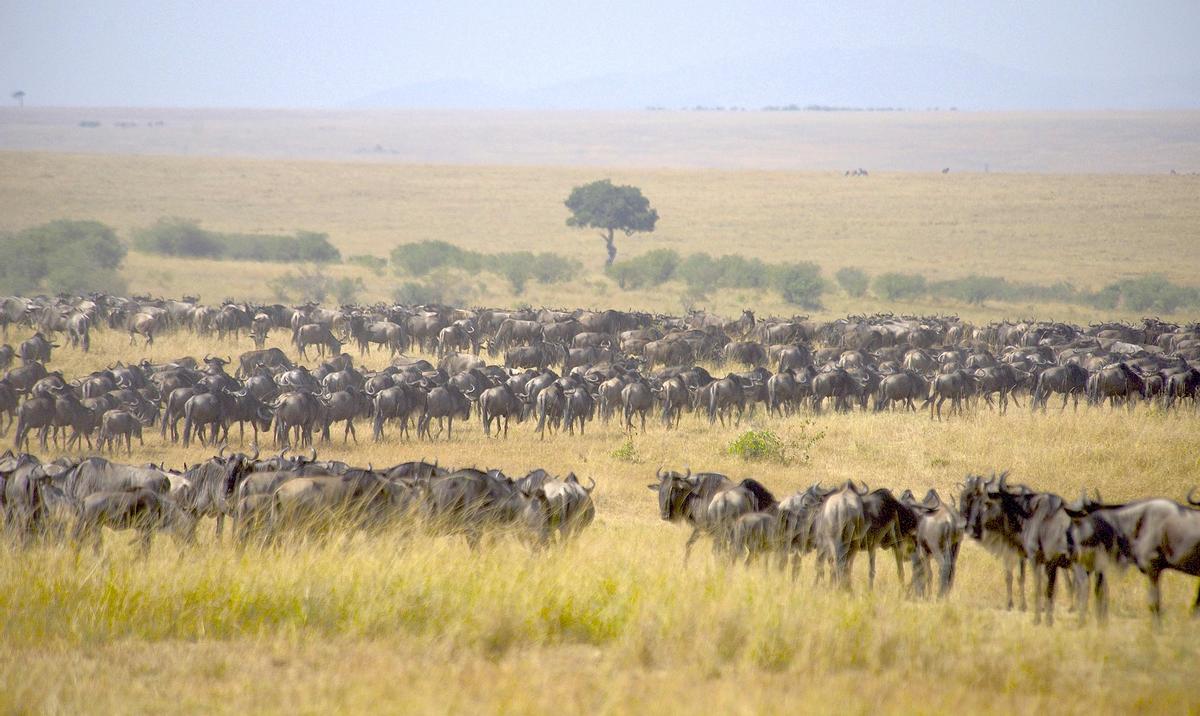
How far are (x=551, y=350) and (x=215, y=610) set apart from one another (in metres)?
23.4

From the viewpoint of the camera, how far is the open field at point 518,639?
7.05 metres

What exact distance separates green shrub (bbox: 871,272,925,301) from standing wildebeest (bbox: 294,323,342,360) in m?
35.5

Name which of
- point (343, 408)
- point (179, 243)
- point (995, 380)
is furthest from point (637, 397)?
point (179, 243)

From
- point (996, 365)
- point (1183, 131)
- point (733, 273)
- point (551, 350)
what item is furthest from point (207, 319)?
point (1183, 131)

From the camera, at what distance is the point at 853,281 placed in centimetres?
6419

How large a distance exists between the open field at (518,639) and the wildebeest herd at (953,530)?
17.7 inches

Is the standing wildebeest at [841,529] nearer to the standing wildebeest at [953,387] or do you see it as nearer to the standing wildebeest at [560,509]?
the standing wildebeest at [560,509]

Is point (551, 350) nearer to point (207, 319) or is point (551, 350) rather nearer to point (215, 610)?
point (207, 319)

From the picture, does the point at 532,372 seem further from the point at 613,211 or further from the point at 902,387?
the point at 613,211

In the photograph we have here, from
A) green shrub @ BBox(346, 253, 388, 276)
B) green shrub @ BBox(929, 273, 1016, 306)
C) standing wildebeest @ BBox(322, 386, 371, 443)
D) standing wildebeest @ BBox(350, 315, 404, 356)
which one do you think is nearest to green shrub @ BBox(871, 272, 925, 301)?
green shrub @ BBox(929, 273, 1016, 306)

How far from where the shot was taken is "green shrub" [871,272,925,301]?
60312 millimetres

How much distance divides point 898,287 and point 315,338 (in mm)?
36713

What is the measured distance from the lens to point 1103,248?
7612 centimetres

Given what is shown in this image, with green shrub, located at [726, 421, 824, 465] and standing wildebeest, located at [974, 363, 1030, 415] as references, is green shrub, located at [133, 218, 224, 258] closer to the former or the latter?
standing wildebeest, located at [974, 363, 1030, 415]
